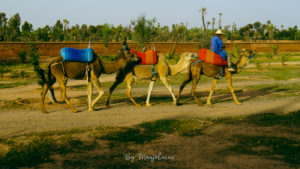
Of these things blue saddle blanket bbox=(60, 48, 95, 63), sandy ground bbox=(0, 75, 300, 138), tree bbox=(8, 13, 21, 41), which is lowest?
sandy ground bbox=(0, 75, 300, 138)

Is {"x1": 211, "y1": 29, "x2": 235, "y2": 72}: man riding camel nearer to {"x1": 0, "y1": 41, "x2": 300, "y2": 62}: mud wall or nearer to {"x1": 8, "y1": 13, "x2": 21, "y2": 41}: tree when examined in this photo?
{"x1": 0, "y1": 41, "x2": 300, "y2": 62}: mud wall

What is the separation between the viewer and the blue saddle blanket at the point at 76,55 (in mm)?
11211

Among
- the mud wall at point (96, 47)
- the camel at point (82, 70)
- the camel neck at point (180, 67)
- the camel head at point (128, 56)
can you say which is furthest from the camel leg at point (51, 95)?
the mud wall at point (96, 47)

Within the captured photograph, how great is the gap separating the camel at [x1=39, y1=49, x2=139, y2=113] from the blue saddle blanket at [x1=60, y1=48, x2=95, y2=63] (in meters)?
0.17

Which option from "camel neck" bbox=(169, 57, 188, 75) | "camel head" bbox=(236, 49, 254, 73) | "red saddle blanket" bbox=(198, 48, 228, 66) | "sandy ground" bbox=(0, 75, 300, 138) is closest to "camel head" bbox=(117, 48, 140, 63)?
"camel neck" bbox=(169, 57, 188, 75)

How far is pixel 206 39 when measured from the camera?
48.8 m

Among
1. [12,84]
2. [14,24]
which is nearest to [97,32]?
[14,24]

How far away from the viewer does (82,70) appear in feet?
37.9

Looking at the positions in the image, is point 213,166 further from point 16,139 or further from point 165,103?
point 165,103

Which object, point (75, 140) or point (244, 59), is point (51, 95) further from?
point (244, 59)

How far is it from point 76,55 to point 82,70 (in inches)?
21.8

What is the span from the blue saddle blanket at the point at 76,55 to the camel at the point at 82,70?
0.17 m

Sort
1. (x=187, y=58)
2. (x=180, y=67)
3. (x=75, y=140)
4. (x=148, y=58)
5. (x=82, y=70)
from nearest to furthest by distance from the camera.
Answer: (x=75, y=140)
(x=82, y=70)
(x=148, y=58)
(x=187, y=58)
(x=180, y=67)

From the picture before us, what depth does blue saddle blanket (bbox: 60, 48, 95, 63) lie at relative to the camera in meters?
11.2
